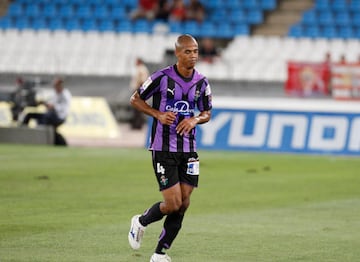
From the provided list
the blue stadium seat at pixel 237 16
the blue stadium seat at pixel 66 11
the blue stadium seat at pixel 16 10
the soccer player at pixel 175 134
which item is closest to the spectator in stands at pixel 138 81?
the blue stadium seat at pixel 237 16

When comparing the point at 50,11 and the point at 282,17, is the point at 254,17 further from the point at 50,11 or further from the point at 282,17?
the point at 50,11

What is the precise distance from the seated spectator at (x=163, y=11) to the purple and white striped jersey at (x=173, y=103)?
28144mm

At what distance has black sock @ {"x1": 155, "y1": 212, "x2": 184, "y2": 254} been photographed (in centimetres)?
941

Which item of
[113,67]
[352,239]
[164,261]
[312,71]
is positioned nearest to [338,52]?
[312,71]

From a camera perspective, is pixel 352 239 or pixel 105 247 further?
pixel 352 239

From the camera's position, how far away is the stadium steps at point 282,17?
36750mm

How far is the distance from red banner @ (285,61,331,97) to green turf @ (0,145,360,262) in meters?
5.57

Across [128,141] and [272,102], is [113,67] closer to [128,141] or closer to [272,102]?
[128,141]

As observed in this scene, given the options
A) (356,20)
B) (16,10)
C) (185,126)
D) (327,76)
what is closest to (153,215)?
(185,126)

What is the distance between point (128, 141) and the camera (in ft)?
92.8

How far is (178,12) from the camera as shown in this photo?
121 ft

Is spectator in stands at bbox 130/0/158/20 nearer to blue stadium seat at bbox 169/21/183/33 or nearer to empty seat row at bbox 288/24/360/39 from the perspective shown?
blue stadium seat at bbox 169/21/183/33

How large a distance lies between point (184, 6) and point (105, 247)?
27.4 meters

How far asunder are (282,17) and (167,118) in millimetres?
28263
